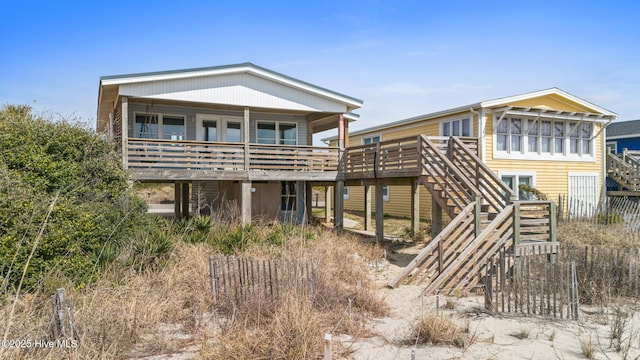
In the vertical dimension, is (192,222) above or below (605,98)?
below

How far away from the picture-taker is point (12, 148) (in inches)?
365

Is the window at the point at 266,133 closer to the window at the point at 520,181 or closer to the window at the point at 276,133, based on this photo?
the window at the point at 276,133

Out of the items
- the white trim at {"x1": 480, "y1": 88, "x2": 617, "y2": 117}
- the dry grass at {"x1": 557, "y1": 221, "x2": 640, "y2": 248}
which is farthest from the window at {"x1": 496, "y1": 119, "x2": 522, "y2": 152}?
the dry grass at {"x1": 557, "y1": 221, "x2": 640, "y2": 248}

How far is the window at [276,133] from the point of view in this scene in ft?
62.0

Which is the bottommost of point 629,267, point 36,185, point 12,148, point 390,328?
point 390,328

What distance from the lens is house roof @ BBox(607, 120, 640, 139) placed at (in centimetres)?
2828

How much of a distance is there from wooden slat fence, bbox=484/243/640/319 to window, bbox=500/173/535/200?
1106 cm

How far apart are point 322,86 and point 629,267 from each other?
1199cm

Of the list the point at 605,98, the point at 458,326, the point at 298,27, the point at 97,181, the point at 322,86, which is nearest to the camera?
the point at 458,326

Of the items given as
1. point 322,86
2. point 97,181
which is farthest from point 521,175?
point 97,181

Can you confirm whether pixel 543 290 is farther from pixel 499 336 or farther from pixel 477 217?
pixel 477 217

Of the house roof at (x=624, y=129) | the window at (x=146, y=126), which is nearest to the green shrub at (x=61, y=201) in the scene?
the window at (x=146, y=126)

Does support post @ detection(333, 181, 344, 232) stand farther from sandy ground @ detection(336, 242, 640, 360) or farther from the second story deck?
sandy ground @ detection(336, 242, 640, 360)

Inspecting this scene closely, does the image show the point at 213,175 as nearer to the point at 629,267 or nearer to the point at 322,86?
the point at 322,86
